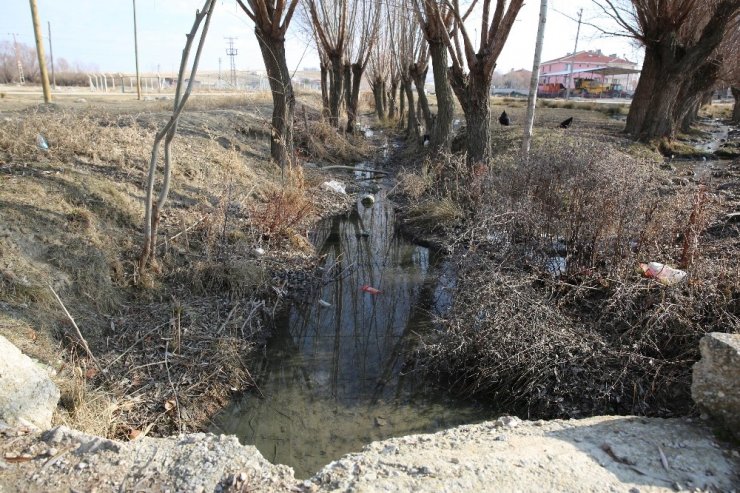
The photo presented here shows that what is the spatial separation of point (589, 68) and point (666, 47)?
188 feet

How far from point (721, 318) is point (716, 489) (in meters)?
1.74

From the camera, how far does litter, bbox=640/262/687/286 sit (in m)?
4.34

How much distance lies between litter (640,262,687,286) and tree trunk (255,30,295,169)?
20.6 ft

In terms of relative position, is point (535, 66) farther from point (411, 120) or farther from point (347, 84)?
point (347, 84)

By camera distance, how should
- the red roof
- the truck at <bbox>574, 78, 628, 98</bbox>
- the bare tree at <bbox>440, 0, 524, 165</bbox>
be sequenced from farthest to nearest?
the red roof < the truck at <bbox>574, 78, 628, 98</bbox> < the bare tree at <bbox>440, 0, 524, 165</bbox>

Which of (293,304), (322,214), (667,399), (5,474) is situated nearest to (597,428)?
(667,399)

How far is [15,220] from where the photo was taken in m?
4.90

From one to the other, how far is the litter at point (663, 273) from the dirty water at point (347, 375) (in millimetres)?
1975

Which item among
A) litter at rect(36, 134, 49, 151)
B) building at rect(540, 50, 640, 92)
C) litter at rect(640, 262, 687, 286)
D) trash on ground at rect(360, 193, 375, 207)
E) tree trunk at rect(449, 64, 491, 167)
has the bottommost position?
trash on ground at rect(360, 193, 375, 207)

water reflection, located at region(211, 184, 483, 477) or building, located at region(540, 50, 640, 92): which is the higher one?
building, located at region(540, 50, 640, 92)

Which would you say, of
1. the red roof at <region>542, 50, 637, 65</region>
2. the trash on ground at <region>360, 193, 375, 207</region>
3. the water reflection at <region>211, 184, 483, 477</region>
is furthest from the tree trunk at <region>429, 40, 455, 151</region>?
the red roof at <region>542, 50, 637, 65</region>

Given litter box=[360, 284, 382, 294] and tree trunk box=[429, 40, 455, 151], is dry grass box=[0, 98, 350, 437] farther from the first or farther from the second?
tree trunk box=[429, 40, 455, 151]

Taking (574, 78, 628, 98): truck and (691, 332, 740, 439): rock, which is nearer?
(691, 332, 740, 439): rock

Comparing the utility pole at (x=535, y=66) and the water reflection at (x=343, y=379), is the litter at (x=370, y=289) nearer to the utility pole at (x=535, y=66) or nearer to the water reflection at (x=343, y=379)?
the water reflection at (x=343, y=379)
